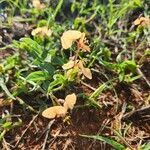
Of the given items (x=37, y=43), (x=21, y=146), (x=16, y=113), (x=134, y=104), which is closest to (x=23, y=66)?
(x=37, y=43)

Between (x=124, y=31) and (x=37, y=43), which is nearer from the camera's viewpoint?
(x=37, y=43)

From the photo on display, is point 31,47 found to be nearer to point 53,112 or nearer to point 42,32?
point 42,32

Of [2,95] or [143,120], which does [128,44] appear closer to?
[143,120]

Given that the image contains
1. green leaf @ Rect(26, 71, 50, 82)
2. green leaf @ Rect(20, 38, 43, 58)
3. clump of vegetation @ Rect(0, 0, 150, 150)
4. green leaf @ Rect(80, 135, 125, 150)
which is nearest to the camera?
green leaf @ Rect(80, 135, 125, 150)

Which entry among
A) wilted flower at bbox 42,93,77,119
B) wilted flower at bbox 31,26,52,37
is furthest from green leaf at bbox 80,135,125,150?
wilted flower at bbox 31,26,52,37

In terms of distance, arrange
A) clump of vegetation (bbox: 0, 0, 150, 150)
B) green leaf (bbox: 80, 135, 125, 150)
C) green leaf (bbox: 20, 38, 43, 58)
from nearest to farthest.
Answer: green leaf (bbox: 80, 135, 125, 150), clump of vegetation (bbox: 0, 0, 150, 150), green leaf (bbox: 20, 38, 43, 58)

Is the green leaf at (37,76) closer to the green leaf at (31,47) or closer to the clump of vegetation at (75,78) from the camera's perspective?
the clump of vegetation at (75,78)

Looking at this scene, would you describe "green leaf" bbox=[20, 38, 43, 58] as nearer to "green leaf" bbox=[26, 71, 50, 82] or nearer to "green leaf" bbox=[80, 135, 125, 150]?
"green leaf" bbox=[26, 71, 50, 82]

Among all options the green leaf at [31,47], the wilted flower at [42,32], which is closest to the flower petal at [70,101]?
the green leaf at [31,47]
